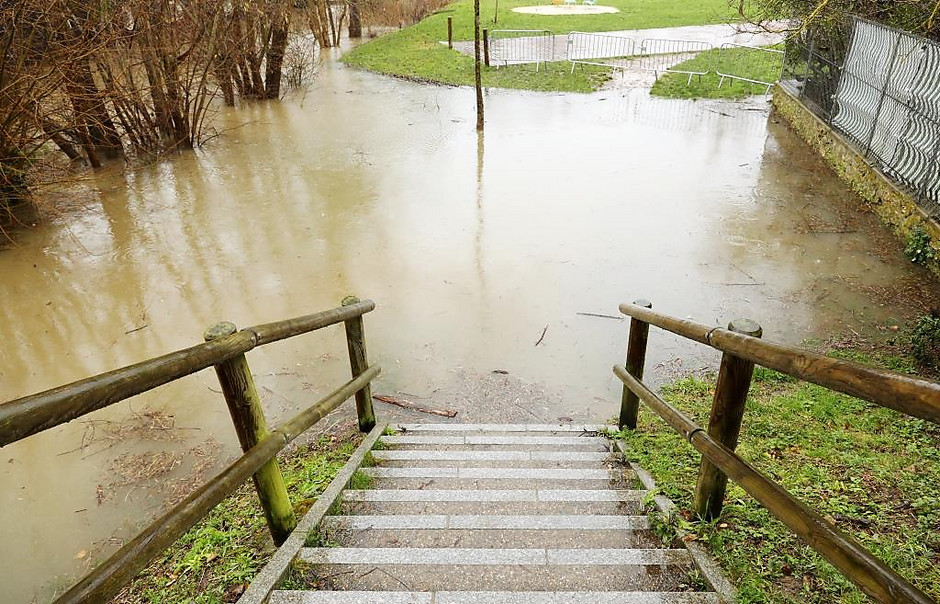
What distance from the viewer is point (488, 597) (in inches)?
77.1

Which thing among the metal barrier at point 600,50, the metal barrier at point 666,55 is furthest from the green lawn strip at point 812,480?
the metal barrier at point 600,50

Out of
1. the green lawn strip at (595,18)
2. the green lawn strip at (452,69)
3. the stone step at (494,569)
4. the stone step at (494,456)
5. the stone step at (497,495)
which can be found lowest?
the stone step at (494,456)

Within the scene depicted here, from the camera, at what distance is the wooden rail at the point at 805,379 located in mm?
1263

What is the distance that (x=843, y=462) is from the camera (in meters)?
3.30

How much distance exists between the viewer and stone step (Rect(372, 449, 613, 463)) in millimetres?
3461

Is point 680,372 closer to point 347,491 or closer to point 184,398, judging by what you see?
point 347,491

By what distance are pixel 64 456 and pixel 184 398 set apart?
36.0 inches

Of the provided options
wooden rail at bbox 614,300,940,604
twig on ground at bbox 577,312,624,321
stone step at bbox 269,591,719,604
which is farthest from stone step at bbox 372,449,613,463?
twig on ground at bbox 577,312,624,321

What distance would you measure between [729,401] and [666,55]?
2056 cm

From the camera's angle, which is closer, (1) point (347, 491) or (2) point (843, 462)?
(1) point (347, 491)

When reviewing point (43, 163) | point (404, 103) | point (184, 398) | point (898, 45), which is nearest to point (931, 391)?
point (184, 398)

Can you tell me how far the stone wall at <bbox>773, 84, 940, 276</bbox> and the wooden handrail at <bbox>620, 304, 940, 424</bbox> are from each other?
612 centimetres

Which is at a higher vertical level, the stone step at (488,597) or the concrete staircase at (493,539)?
the stone step at (488,597)

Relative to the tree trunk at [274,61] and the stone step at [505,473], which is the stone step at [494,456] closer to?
the stone step at [505,473]
